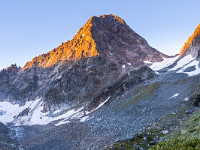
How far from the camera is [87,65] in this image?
8875 centimetres

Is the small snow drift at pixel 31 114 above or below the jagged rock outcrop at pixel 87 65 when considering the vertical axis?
below

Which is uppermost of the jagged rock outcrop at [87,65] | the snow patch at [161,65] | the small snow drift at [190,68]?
the jagged rock outcrop at [87,65]

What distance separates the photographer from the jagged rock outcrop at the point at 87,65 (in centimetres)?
8131

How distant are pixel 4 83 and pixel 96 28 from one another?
98.0m

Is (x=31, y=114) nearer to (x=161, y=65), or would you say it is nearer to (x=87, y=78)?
(x=87, y=78)

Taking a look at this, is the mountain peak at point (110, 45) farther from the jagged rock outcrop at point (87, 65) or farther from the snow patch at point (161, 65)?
the snow patch at point (161, 65)

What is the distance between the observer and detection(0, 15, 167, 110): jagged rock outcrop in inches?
3201

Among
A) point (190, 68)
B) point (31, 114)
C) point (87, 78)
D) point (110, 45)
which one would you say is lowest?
point (190, 68)

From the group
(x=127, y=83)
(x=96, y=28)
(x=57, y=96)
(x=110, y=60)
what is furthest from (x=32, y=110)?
(x=96, y=28)

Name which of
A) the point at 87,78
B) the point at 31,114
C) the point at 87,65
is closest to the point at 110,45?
the point at 87,65

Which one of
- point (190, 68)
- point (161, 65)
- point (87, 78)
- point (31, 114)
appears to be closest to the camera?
point (190, 68)

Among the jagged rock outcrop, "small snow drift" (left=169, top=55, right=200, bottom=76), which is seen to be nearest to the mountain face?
the jagged rock outcrop

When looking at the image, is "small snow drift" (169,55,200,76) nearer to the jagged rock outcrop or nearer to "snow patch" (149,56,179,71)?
"snow patch" (149,56,179,71)

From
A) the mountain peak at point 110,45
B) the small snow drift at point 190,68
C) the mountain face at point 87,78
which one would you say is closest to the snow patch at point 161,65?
the mountain face at point 87,78
